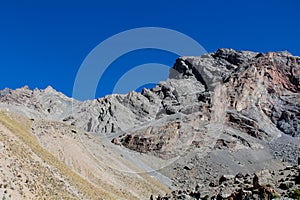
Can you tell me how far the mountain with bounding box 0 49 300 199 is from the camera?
51.2 m

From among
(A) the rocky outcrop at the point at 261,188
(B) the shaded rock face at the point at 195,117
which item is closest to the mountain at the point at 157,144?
(B) the shaded rock face at the point at 195,117

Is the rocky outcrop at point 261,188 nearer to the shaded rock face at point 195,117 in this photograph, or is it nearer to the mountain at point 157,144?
the mountain at point 157,144

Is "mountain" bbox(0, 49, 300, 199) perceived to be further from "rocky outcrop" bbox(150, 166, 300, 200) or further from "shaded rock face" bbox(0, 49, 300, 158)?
"rocky outcrop" bbox(150, 166, 300, 200)

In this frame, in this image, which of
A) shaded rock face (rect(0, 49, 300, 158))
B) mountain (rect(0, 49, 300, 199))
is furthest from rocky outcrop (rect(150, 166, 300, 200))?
shaded rock face (rect(0, 49, 300, 158))

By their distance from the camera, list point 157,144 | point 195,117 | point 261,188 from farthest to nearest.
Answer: point 195,117, point 157,144, point 261,188

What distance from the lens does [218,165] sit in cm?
11994

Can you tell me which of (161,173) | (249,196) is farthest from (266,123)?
(249,196)

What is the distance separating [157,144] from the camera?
12812 centimetres

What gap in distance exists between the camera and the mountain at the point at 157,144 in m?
51.2

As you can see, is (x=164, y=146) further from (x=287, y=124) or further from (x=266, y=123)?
(x=287, y=124)

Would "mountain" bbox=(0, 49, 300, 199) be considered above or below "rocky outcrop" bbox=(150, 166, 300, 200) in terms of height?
above

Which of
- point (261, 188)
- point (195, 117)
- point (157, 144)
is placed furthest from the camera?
point (195, 117)

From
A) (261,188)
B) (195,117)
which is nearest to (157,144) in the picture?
(195,117)

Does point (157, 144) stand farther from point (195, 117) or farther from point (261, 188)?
point (261, 188)
